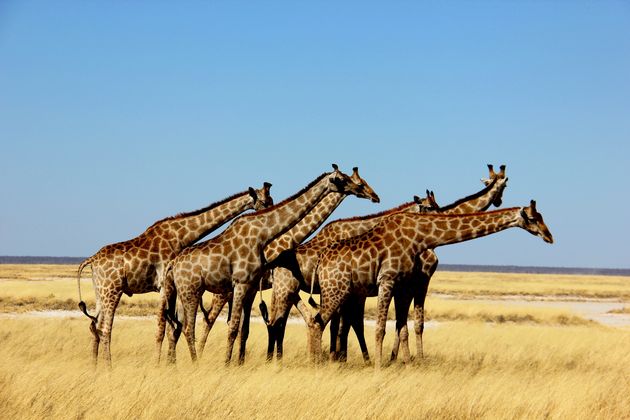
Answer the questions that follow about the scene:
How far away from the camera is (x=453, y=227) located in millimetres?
13188

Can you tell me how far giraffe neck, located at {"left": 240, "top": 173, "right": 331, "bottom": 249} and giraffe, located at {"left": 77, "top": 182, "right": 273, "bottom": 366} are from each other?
36.2 inches

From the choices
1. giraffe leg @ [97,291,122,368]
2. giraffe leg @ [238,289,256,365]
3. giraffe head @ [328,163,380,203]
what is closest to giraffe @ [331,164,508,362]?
giraffe head @ [328,163,380,203]

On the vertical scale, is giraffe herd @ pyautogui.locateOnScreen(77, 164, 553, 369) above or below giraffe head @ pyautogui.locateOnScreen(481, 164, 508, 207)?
below

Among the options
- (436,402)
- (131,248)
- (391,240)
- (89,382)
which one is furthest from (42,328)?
(436,402)

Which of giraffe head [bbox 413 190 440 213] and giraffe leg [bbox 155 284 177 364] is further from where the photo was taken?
giraffe head [bbox 413 190 440 213]

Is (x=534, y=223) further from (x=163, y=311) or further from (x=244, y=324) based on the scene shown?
(x=163, y=311)

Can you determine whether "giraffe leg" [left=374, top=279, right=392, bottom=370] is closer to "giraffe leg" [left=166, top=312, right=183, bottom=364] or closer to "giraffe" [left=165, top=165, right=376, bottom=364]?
"giraffe" [left=165, top=165, right=376, bottom=364]

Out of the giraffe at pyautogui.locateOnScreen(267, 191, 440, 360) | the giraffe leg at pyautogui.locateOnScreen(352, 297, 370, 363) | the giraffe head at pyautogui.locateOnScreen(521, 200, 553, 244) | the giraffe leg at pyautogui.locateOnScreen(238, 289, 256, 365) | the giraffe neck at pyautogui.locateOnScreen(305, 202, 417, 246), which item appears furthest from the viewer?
the giraffe neck at pyautogui.locateOnScreen(305, 202, 417, 246)

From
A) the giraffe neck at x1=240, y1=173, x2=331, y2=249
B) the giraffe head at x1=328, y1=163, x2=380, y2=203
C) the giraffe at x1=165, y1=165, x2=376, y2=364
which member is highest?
the giraffe head at x1=328, y1=163, x2=380, y2=203

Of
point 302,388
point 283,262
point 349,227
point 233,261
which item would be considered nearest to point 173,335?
point 233,261

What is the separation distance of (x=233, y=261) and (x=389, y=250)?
2513 mm

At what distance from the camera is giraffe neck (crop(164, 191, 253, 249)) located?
14.2 metres

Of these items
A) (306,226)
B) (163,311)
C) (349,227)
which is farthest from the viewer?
(349,227)

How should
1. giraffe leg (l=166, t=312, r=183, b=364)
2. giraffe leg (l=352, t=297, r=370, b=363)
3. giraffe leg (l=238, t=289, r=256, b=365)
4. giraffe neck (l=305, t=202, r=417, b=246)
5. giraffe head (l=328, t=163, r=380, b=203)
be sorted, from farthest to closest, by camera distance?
giraffe neck (l=305, t=202, r=417, b=246)
giraffe leg (l=352, t=297, r=370, b=363)
giraffe head (l=328, t=163, r=380, b=203)
giraffe leg (l=238, t=289, r=256, b=365)
giraffe leg (l=166, t=312, r=183, b=364)
